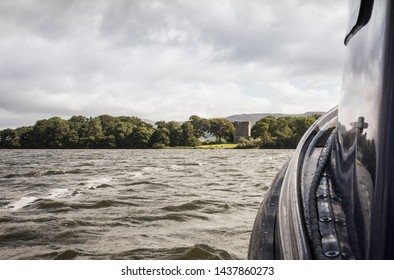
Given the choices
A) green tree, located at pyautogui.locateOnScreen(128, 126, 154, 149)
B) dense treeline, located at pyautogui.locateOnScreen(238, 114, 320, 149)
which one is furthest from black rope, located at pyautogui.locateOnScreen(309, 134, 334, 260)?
green tree, located at pyautogui.locateOnScreen(128, 126, 154, 149)

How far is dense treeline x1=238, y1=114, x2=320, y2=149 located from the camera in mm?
56375

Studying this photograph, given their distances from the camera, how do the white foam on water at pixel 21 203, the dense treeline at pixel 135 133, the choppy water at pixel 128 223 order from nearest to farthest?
the choppy water at pixel 128 223 → the white foam on water at pixel 21 203 → the dense treeline at pixel 135 133

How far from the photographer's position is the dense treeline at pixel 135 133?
40188 millimetres

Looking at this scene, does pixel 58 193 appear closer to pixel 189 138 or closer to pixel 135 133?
pixel 135 133

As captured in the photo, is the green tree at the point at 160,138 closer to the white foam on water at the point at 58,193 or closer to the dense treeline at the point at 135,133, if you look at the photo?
the dense treeline at the point at 135,133

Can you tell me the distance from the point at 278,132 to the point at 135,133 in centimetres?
2249

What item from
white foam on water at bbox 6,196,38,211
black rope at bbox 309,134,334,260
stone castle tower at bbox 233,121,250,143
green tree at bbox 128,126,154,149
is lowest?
white foam on water at bbox 6,196,38,211

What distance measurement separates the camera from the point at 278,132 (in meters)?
61.1

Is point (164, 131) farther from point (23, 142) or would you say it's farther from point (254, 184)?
point (254, 184)

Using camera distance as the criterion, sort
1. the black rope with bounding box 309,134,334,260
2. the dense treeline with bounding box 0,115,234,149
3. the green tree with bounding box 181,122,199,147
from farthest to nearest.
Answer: the green tree with bounding box 181,122,199,147 < the dense treeline with bounding box 0,115,234,149 < the black rope with bounding box 309,134,334,260

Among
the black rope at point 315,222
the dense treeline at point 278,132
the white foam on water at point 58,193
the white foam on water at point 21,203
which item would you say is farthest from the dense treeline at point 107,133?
the black rope at point 315,222

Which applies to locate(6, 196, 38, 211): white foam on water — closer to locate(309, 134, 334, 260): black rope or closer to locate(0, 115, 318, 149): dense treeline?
locate(309, 134, 334, 260): black rope

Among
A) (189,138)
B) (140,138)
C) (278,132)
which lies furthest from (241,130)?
(140,138)
